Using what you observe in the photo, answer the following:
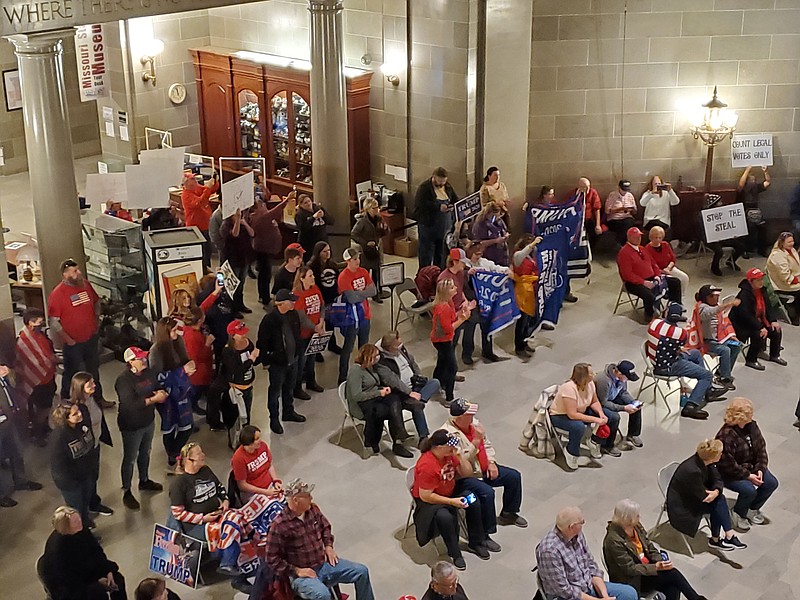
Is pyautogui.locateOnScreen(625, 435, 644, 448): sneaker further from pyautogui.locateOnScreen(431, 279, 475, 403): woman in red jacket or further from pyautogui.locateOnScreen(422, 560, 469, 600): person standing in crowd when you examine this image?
pyautogui.locateOnScreen(422, 560, 469, 600): person standing in crowd

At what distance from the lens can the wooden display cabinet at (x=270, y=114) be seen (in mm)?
16375

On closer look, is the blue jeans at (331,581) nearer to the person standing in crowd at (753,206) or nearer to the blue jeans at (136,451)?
the blue jeans at (136,451)

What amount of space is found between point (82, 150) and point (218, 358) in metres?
11.1

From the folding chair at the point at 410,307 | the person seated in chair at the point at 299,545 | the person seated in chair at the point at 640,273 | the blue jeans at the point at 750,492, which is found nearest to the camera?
the person seated in chair at the point at 299,545

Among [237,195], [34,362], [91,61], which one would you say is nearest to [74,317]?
[34,362]

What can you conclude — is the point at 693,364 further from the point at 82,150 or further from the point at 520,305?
the point at 82,150

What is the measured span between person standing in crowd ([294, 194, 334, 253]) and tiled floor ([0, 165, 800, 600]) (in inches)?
68.2

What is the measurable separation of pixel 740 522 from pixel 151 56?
38.6 feet

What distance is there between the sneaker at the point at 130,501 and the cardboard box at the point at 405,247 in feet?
22.8

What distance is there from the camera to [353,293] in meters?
11.7

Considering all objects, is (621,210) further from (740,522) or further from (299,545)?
(299,545)

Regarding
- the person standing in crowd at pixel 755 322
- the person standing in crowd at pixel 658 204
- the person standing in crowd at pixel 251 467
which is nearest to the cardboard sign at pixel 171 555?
the person standing in crowd at pixel 251 467

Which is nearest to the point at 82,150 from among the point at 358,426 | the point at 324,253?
the point at 324,253

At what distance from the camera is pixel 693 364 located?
11.4 meters
